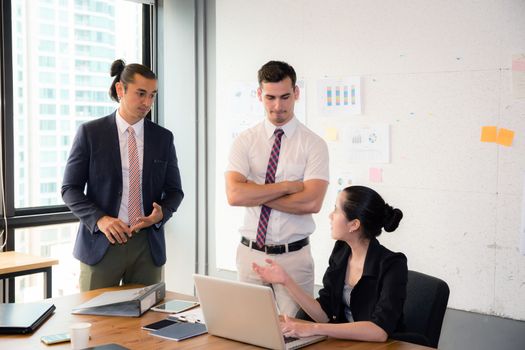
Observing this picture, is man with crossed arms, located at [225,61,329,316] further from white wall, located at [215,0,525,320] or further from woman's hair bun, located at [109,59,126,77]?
white wall, located at [215,0,525,320]

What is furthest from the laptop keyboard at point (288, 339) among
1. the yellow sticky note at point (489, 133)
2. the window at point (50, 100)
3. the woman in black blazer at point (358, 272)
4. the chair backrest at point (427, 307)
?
the window at point (50, 100)

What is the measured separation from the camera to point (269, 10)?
441cm

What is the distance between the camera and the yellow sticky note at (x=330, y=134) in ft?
13.3

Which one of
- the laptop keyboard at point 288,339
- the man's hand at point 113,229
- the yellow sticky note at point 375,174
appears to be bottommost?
the laptop keyboard at point 288,339

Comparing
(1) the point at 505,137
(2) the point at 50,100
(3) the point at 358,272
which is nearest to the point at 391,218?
(3) the point at 358,272

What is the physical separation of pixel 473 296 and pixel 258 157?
153 centimetres

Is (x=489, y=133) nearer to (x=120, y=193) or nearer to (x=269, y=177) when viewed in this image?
(x=269, y=177)

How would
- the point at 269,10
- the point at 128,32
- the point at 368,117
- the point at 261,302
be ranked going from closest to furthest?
the point at 261,302, the point at 368,117, the point at 269,10, the point at 128,32

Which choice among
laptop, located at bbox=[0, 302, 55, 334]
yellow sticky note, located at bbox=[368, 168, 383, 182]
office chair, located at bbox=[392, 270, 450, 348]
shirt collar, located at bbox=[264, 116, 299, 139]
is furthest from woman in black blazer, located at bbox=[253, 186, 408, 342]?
yellow sticky note, located at bbox=[368, 168, 383, 182]

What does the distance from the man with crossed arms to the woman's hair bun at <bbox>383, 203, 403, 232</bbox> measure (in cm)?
48

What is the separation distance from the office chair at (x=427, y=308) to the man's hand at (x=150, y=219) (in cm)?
126

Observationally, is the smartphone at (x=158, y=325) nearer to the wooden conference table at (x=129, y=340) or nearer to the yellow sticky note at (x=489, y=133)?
the wooden conference table at (x=129, y=340)

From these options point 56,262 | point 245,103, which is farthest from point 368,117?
point 56,262

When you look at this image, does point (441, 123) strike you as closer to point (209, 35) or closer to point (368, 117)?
point (368, 117)
